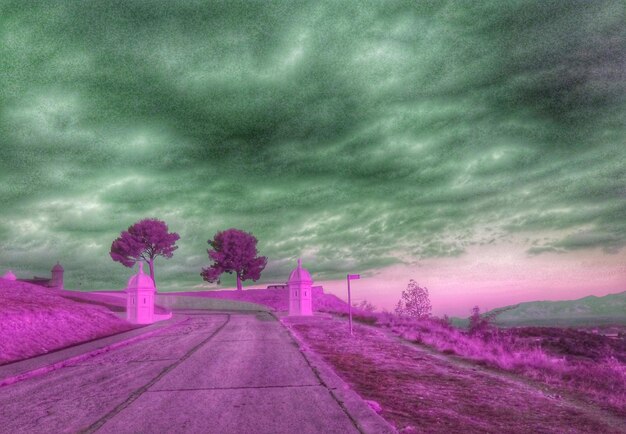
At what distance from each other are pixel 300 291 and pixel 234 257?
4276 centimetres

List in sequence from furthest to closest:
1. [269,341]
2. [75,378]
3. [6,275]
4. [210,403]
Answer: [6,275] < [269,341] < [75,378] < [210,403]

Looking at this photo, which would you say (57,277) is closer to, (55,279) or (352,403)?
(55,279)

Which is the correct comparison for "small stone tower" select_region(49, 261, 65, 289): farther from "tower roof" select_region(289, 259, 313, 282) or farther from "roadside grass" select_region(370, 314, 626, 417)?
"roadside grass" select_region(370, 314, 626, 417)

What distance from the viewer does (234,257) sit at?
3014 inches

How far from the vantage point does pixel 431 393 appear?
877 centimetres

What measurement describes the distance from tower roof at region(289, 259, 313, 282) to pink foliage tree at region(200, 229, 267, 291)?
137 ft

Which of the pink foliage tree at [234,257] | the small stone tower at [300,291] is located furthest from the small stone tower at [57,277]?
the small stone tower at [300,291]

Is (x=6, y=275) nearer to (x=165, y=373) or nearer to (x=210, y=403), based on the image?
(x=165, y=373)

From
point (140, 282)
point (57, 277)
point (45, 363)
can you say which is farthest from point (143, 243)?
point (45, 363)

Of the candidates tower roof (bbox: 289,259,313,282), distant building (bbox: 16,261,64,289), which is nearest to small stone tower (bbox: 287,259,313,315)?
tower roof (bbox: 289,259,313,282)

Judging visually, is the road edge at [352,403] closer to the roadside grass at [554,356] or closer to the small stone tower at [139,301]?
the roadside grass at [554,356]

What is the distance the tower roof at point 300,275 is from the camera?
35938mm

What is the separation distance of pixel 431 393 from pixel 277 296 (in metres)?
61.8

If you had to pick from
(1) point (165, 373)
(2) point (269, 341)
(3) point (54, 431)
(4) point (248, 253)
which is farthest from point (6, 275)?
(3) point (54, 431)
